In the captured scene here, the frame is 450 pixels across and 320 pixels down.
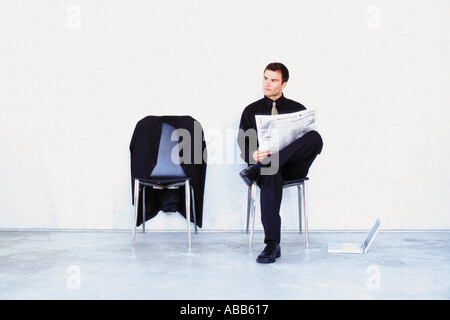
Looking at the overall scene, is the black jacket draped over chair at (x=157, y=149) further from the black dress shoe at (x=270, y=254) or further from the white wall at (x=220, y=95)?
the black dress shoe at (x=270, y=254)

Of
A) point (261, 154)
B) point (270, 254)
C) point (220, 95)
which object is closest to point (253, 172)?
point (261, 154)

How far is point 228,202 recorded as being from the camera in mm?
4055

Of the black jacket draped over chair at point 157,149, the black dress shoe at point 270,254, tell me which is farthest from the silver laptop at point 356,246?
the black jacket draped over chair at point 157,149

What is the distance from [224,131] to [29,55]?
5.45 ft

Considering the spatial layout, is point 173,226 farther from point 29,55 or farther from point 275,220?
point 29,55

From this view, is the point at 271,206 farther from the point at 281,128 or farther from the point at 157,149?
the point at 157,149

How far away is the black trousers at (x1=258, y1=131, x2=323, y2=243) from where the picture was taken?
9.45 feet

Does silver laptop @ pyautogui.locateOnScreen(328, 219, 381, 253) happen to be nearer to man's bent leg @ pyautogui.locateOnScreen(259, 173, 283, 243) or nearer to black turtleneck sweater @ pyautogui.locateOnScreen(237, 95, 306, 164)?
man's bent leg @ pyautogui.locateOnScreen(259, 173, 283, 243)

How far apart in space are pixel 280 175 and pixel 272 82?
29.2 inches

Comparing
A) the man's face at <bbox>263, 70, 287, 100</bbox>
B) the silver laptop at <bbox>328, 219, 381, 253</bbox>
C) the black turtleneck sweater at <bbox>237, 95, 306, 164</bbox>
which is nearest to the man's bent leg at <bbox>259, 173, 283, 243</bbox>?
the silver laptop at <bbox>328, 219, 381, 253</bbox>

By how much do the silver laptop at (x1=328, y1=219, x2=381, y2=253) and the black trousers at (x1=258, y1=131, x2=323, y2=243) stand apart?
443 mm

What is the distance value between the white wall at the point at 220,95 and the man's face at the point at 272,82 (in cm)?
52
